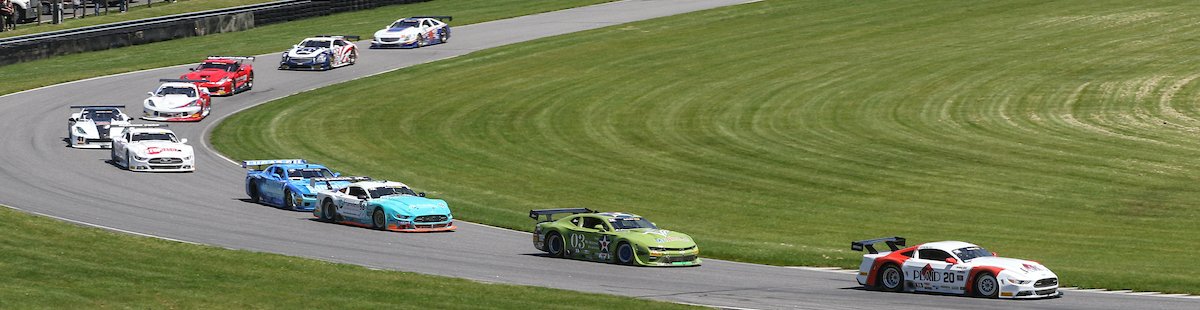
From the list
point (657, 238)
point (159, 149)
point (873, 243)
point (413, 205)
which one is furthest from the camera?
point (159, 149)

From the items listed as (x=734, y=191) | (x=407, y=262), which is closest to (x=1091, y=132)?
(x=734, y=191)

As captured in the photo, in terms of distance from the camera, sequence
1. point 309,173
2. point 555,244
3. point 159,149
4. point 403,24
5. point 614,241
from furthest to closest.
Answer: point 403,24, point 159,149, point 309,173, point 555,244, point 614,241

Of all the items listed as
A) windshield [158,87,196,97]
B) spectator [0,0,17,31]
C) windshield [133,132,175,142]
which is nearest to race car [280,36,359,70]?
windshield [158,87,196,97]

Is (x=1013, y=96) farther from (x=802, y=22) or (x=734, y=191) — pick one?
(x=802, y=22)

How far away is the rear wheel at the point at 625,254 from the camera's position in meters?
29.3

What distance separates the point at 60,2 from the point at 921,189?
52514 millimetres

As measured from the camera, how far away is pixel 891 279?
1046 inches

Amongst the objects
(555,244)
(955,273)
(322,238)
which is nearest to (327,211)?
(322,238)

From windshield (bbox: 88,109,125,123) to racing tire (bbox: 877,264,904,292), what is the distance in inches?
1153

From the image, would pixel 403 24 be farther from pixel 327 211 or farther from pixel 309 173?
pixel 327 211

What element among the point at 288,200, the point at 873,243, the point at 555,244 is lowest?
the point at 288,200

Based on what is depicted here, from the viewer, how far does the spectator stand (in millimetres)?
71000

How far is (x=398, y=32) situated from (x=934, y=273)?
4787cm

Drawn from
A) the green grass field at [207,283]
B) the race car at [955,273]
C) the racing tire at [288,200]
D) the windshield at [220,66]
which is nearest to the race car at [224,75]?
the windshield at [220,66]
